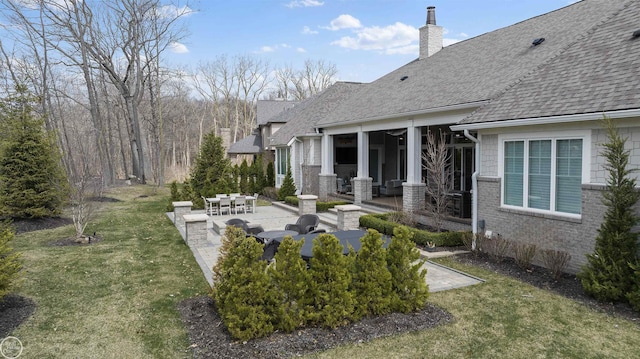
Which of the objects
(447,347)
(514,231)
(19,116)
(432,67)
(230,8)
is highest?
(230,8)

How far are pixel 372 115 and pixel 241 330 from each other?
37.6 ft

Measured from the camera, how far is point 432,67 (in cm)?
1642

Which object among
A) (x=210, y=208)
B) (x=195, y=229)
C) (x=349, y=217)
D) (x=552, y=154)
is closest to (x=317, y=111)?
(x=210, y=208)

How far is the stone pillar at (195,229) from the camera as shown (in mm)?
10602

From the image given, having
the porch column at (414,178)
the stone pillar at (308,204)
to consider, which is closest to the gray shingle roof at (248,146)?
the stone pillar at (308,204)

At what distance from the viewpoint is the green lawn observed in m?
4.98

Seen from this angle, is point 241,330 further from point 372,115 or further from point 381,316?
point 372,115

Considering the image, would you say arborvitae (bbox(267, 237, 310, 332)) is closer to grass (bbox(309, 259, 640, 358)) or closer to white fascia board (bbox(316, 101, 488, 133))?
grass (bbox(309, 259, 640, 358))

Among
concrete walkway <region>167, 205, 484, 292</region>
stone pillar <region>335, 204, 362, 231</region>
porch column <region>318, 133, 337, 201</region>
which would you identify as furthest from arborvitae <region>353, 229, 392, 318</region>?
porch column <region>318, 133, 337, 201</region>

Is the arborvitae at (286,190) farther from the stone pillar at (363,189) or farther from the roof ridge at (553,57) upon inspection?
the roof ridge at (553,57)

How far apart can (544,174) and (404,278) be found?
14.2 feet

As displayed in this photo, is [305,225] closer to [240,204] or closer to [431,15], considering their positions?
[240,204]

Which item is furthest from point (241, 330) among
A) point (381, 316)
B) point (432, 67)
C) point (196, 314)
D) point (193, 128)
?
point (193, 128)

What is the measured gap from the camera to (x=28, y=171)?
13336 mm
